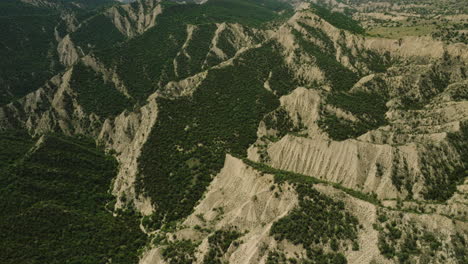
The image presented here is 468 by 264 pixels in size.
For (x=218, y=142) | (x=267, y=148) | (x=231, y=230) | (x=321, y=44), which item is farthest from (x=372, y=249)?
(x=321, y=44)

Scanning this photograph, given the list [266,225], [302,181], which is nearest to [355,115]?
[302,181]

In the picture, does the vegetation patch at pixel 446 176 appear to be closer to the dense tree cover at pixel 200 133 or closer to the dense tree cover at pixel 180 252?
the dense tree cover at pixel 200 133

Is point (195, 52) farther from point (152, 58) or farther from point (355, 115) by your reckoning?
point (355, 115)

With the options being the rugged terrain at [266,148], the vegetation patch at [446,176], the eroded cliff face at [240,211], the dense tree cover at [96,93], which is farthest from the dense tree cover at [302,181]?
the dense tree cover at [96,93]

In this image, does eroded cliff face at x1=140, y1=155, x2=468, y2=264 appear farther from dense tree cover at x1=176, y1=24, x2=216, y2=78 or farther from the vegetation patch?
dense tree cover at x1=176, y1=24, x2=216, y2=78

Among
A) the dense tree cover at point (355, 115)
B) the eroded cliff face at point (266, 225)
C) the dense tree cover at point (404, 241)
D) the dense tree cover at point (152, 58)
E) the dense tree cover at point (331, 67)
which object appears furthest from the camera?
the dense tree cover at point (152, 58)

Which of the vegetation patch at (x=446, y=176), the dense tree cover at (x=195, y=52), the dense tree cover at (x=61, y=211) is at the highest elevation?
the dense tree cover at (x=195, y=52)

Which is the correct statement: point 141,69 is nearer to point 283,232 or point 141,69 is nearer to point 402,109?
point 402,109
